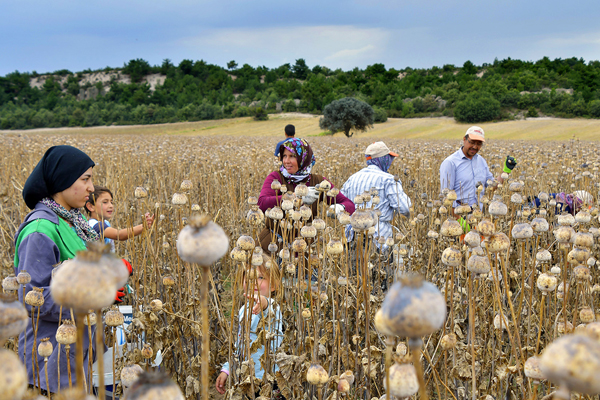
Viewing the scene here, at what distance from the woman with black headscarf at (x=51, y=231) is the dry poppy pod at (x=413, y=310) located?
1.84 meters

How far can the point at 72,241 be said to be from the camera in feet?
7.37

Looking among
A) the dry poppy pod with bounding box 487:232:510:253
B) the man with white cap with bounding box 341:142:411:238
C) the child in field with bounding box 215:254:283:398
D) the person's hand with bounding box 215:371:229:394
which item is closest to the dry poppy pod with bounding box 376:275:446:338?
the dry poppy pod with bounding box 487:232:510:253

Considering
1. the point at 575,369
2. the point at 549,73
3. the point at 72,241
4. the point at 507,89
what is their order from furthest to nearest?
the point at 549,73, the point at 507,89, the point at 72,241, the point at 575,369

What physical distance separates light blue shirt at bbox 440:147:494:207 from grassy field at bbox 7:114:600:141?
2480 cm

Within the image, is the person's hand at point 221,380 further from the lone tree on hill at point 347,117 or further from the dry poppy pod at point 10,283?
the lone tree on hill at point 347,117

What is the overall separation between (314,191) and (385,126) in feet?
147

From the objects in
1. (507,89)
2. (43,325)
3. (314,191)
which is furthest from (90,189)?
(507,89)

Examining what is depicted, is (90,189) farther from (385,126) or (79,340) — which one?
(385,126)

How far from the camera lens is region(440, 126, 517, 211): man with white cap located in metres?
4.59

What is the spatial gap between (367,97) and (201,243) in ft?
209

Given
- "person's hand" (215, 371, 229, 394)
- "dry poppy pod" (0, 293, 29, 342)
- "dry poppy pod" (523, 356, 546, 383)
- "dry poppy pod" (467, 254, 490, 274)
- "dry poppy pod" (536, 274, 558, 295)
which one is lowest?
"person's hand" (215, 371, 229, 394)

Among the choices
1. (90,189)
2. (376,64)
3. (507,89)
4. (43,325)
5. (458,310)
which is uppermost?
(376,64)

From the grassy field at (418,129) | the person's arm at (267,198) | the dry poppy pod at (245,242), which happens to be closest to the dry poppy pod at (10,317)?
the dry poppy pod at (245,242)

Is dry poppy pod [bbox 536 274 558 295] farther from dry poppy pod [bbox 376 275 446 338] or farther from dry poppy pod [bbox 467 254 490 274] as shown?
dry poppy pod [bbox 376 275 446 338]
